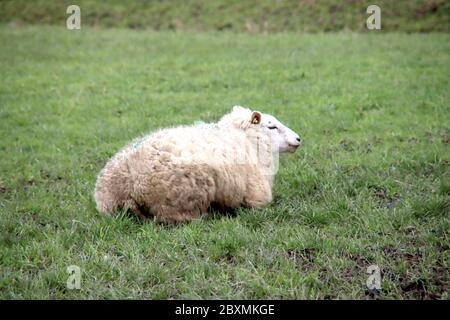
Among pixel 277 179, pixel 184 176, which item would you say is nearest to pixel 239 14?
pixel 277 179

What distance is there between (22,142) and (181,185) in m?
5.10

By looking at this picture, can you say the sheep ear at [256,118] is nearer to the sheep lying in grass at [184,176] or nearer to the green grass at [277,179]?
the sheep lying in grass at [184,176]

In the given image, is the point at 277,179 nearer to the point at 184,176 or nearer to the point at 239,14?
the point at 184,176

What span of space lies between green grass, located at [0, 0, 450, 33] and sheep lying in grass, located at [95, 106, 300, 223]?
15.7 m

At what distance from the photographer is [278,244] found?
5289mm

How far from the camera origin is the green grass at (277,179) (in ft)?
15.5

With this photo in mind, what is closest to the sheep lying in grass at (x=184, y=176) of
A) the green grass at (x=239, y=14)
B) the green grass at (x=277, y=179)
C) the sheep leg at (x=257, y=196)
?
the sheep leg at (x=257, y=196)

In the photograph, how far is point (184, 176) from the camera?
5812 mm

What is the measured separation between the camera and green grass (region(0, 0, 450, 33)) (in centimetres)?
2127

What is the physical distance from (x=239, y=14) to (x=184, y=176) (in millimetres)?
18899

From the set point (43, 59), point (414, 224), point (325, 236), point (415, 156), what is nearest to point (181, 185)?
point (325, 236)

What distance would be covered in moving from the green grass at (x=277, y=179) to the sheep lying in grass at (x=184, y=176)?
24 cm

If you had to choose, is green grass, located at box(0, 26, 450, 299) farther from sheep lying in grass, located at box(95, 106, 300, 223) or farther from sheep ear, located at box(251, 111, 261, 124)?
sheep ear, located at box(251, 111, 261, 124)
